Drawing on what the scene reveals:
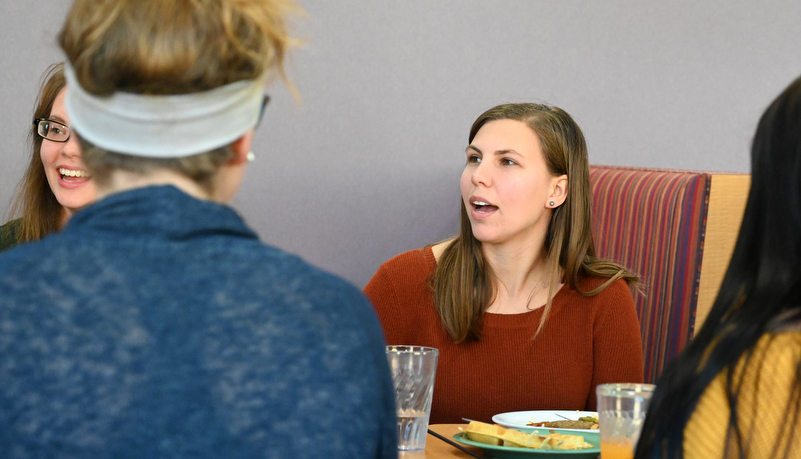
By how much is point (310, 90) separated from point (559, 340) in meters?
1.39

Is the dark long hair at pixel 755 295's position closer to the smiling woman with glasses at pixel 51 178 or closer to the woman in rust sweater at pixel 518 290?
the woman in rust sweater at pixel 518 290

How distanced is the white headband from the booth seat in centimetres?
155

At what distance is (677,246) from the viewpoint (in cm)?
213

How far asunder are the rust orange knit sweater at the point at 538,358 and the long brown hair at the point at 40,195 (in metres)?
0.92

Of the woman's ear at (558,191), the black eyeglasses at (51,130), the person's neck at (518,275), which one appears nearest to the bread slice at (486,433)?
the person's neck at (518,275)

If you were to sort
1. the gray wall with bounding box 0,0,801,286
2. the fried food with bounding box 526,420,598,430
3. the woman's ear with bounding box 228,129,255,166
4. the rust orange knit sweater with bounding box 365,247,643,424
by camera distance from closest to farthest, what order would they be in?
the woman's ear with bounding box 228,129,255,166 → the fried food with bounding box 526,420,598,430 → the rust orange knit sweater with bounding box 365,247,643,424 → the gray wall with bounding box 0,0,801,286

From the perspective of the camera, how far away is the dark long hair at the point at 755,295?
0.77 metres

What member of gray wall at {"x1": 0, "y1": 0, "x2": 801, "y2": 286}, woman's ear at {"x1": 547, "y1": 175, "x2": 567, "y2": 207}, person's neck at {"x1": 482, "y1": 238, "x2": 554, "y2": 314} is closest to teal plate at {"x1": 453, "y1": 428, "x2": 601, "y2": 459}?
person's neck at {"x1": 482, "y1": 238, "x2": 554, "y2": 314}

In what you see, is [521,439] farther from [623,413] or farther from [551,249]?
[551,249]

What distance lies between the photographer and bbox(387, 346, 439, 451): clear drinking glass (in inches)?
46.8

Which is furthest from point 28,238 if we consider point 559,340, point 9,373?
point 9,373

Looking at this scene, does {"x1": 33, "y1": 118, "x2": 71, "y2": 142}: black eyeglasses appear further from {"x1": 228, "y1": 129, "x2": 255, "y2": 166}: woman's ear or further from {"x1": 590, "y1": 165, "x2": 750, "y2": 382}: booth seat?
{"x1": 590, "y1": 165, "x2": 750, "y2": 382}: booth seat

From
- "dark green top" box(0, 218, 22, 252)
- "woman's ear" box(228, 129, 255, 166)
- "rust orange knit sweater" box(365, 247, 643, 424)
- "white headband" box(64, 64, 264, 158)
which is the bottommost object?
"rust orange knit sweater" box(365, 247, 643, 424)

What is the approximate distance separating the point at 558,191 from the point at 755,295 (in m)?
1.23
